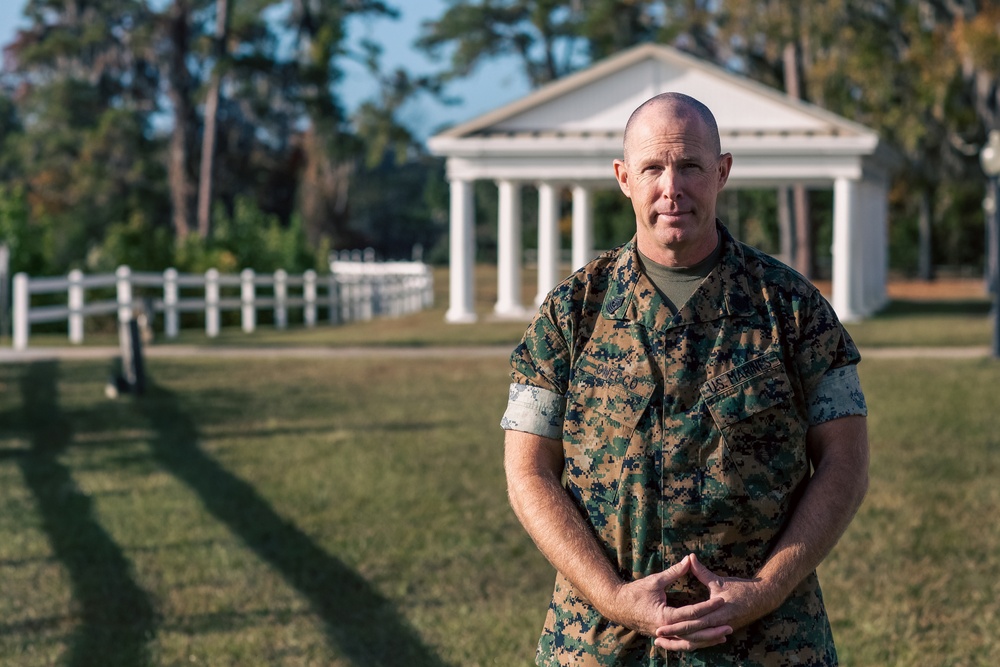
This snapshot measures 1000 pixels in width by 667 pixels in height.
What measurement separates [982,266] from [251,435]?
48.9 meters

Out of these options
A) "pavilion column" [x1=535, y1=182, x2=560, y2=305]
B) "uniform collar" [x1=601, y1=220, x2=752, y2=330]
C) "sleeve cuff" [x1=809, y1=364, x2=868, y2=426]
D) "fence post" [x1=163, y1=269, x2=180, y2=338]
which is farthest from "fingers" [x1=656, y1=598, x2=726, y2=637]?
"pavilion column" [x1=535, y1=182, x2=560, y2=305]

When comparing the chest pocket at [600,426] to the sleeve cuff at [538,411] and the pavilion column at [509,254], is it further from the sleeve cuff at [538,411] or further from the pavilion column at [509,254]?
the pavilion column at [509,254]

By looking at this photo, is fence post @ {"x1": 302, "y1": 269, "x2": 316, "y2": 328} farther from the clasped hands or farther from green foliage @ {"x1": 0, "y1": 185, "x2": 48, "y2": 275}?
the clasped hands

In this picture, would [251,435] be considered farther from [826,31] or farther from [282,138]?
[282,138]

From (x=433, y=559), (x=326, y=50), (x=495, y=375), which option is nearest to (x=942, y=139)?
(x=326, y=50)

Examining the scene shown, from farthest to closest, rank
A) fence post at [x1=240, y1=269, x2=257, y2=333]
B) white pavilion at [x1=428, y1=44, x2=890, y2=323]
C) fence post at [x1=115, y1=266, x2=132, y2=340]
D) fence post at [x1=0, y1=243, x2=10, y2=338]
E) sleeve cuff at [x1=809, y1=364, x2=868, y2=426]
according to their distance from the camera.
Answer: white pavilion at [x1=428, y1=44, x2=890, y2=323] < fence post at [x1=240, y1=269, x2=257, y2=333] < fence post at [x1=0, y1=243, x2=10, y2=338] < fence post at [x1=115, y1=266, x2=132, y2=340] < sleeve cuff at [x1=809, y1=364, x2=868, y2=426]

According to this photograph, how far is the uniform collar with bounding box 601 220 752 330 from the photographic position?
307 cm

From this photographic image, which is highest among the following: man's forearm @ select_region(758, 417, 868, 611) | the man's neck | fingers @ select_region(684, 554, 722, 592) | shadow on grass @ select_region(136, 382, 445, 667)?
the man's neck

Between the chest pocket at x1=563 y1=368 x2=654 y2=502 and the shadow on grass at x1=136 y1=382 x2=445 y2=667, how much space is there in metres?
2.93

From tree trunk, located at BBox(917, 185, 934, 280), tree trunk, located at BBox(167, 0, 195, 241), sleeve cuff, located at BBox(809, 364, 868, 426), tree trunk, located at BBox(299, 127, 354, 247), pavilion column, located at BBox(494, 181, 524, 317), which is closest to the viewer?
sleeve cuff, located at BBox(809, 364, 868, 426)

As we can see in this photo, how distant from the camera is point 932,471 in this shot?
1027 cm

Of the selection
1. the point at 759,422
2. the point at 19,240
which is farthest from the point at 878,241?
the point at 759,422

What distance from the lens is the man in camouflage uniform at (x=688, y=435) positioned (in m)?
3.04

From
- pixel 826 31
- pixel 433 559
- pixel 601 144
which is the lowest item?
pixel 433 559
